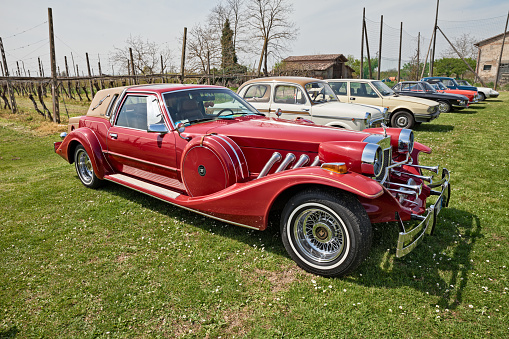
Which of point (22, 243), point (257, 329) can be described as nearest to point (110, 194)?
point (22, 243)

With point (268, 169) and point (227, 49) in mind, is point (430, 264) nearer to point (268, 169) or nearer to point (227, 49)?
point (268, 169)

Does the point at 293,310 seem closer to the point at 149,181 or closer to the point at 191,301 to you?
the point at 191,301

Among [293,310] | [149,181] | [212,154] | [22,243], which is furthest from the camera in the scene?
[149,181]

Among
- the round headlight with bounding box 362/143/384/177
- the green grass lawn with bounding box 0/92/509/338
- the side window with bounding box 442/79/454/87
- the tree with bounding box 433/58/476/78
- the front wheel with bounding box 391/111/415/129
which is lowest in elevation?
the green grass lawn with bounding box 0/92/509/338

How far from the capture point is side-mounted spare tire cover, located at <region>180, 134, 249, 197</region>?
380 cm

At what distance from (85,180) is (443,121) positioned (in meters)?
14.2

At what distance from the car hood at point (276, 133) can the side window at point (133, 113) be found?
3.23ft

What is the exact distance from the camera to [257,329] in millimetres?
2637

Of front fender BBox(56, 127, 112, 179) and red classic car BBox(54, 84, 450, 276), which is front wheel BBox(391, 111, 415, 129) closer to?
red classic car BBox(54, 84, 450, 276)

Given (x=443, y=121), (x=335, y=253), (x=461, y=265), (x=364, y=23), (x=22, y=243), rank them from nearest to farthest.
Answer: (x=335, y=253) < (x=461, y=265) < (x=22, y=243) < (x=443, y=121) < (x=364, y=23)

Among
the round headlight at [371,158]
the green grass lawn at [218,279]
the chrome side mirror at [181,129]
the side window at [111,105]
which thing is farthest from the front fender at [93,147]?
the round headlight at [371,158]

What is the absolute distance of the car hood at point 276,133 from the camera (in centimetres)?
368

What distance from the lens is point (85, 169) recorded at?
6.10 m

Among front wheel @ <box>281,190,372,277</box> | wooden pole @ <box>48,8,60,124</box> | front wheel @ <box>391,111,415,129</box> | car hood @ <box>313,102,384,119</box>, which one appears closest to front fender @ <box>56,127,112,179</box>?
front wheel @ <box>281,190,372,277</box>
